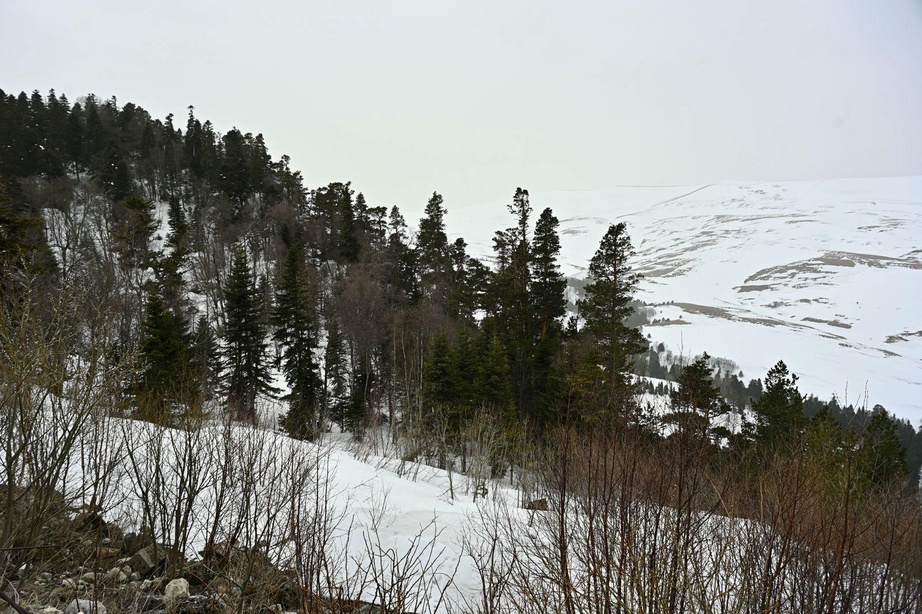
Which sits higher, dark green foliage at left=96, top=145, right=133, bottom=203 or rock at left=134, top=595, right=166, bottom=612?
dark green foliage at left=96, top=145, right=133, bottom=203

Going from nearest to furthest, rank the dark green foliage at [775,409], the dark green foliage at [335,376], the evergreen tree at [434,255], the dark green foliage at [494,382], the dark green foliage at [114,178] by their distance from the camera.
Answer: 1. the dark green foliage at [775,409]
2. the dark green foliage at [494,382]
3. the dark green foliage at [335,376]
4. the evergreen tree at [434,255]
5. the dark green foliage at [114,178]

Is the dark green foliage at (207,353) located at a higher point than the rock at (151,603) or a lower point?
higher

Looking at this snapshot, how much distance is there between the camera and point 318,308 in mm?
41938

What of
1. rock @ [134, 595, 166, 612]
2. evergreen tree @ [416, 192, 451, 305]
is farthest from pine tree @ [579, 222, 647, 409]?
rock @ [134, 595, 166, 612]

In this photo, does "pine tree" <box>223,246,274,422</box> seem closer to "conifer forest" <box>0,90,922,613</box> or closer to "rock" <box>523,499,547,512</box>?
"conifer forest" <box>0,90,922,613</box>

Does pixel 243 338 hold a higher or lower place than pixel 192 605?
higher

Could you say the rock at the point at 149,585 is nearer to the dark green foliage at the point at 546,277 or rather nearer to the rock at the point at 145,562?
the rock at the point at 145,562

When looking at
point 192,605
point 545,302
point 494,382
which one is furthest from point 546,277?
point 192,605

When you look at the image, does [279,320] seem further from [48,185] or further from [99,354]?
[48,185]

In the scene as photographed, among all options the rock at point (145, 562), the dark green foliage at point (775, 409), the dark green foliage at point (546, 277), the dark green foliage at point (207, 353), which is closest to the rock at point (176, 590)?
the rock at point (145, 562)

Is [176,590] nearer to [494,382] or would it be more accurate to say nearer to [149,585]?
[149,585]

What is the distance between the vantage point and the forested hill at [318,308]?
18.1 m

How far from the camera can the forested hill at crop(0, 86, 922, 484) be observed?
18078 mm

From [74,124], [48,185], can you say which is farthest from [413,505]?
[74,124]
